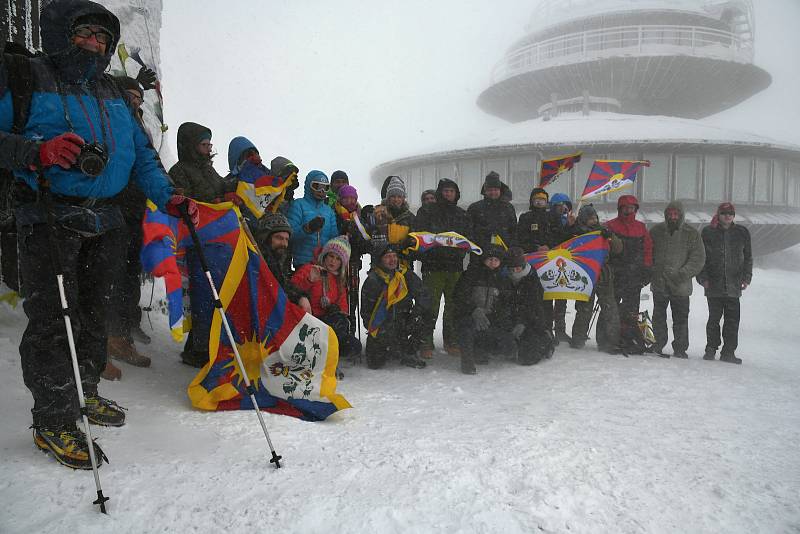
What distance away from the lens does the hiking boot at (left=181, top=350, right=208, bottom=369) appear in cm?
464

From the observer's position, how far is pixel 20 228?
249 centimetres

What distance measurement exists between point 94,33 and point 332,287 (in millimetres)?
3128

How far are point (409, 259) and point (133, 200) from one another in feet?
9.96

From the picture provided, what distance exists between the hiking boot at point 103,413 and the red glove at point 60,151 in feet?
4.71

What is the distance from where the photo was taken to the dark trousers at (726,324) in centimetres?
682

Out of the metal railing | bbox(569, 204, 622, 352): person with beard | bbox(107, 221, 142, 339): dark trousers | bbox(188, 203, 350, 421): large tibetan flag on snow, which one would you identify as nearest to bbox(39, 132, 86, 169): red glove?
bbox(188, 203, 350, 421): large tibetan flag on snow

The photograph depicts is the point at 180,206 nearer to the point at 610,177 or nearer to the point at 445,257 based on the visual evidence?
the point at 445,257

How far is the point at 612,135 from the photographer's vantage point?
17625 millimetres

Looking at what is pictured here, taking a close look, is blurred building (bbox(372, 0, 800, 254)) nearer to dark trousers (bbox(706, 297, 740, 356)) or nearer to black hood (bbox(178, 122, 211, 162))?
dark trousers (bbox(706, 297, 740, 356))

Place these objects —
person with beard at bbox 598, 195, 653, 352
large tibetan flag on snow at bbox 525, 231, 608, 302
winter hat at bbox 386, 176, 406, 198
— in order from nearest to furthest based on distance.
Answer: winter hat at bbox 386, 176, 406, 198 < large tibetan flag on snow at bbox 525, 231, 608, 302 < person with beard at bbox 598, 195, 653, 352

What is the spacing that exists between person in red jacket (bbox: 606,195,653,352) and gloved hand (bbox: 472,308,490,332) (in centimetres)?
243

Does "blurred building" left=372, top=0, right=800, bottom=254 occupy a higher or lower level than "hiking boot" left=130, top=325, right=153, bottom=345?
higher

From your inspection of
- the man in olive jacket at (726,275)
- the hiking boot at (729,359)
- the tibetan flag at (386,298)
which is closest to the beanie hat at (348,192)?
the tibetan flag at (386,298)

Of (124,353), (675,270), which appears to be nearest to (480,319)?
(675,270)
